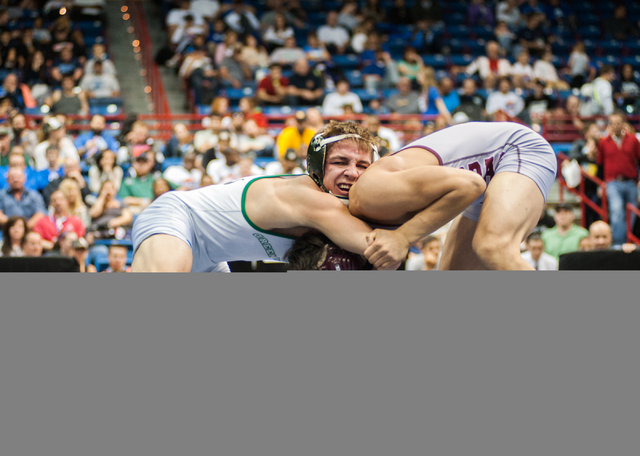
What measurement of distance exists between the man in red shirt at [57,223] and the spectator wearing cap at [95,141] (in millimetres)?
1140

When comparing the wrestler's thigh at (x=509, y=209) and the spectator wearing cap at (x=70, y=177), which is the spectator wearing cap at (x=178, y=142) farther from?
the wrestler's thigh at (x=509, y=209)

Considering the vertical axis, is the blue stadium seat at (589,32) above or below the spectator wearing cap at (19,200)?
above

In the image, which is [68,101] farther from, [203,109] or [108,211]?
[108,211]

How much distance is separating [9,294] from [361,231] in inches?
58.9

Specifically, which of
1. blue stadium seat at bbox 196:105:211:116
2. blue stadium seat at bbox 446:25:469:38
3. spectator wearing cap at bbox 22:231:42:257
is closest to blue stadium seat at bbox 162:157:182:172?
blue stadium seat at bbox 196:105:211:116

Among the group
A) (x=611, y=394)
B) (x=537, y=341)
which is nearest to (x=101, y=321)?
(x=537, y=341)

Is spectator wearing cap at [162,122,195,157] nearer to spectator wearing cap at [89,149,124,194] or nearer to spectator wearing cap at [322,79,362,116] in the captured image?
spectator wearing cap at [89,149,124,194]

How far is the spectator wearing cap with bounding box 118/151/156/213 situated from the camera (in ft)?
22.9

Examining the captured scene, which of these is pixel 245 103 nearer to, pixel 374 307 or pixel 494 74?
pixel 494 74

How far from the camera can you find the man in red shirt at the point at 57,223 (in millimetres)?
6359

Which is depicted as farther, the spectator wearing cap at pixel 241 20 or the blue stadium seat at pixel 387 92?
the spectator wearing cap at pixel 241 20

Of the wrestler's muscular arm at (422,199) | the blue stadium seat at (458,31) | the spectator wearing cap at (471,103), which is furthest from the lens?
the blue stadium seat at (458,31)

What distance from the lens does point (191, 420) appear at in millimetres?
1506

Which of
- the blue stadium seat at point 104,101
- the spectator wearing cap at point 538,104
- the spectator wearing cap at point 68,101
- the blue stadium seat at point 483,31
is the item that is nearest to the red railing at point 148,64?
the blue stadium seat at point 104,101
